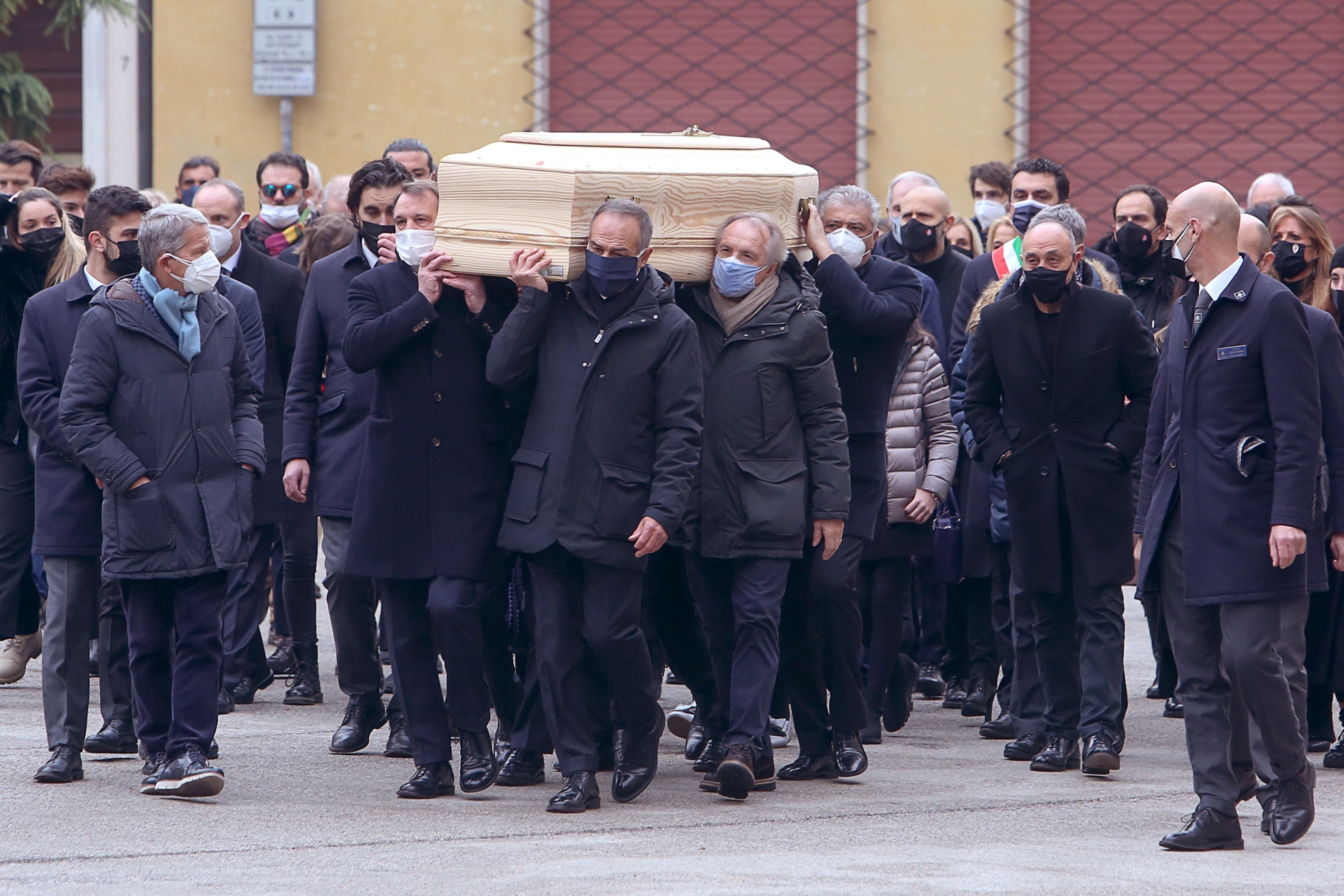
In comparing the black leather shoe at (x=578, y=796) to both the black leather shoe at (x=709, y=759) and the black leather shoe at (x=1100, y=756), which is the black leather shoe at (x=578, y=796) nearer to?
the black leather shoe at (x=709, y=759)

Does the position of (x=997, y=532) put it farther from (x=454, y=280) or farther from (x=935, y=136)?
(x=935, y=136)

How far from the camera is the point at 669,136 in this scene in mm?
6977

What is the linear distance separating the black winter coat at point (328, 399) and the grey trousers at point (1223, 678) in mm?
3130

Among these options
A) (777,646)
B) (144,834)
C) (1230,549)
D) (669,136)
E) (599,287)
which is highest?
(669,136)

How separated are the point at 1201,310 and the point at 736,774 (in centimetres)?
211

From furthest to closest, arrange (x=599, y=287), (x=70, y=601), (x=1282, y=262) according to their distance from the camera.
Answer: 1. (x=1282, y=262)
2. (x=70, y=601)
3. (x=599, y=287)

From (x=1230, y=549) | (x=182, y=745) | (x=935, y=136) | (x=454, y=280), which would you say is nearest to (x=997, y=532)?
(x=1230, y=549)

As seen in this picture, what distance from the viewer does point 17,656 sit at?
361 inches

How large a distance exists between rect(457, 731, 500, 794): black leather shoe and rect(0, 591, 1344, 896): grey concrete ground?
57mm

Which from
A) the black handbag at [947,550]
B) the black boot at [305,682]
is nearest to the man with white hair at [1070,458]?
the black handbag at [947,550]

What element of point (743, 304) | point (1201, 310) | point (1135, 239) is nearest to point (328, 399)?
point (743, 304)

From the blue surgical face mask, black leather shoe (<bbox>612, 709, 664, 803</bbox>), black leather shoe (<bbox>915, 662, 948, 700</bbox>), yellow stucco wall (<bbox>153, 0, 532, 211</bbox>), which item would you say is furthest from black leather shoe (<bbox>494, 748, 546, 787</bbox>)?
yellow stucco wall (<bbox>153, 0, 532, 211</bbox>)

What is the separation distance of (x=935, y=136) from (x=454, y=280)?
27.0 ft

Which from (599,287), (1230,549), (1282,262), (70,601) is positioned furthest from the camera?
(1282,262)
